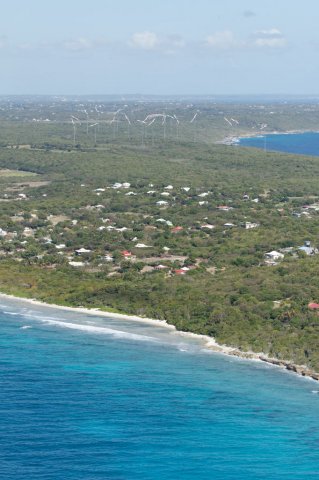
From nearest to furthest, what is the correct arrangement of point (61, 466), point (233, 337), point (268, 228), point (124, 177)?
point (61, 466) < point (233, 337) < point (268, 228) < point (124, 177)

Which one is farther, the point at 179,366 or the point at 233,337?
the point at 233,337

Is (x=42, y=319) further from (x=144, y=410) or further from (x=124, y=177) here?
(x=124, y=177)

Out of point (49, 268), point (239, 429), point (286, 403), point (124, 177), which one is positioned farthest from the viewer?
point (124, 177)

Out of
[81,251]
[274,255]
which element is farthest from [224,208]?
[274,255]

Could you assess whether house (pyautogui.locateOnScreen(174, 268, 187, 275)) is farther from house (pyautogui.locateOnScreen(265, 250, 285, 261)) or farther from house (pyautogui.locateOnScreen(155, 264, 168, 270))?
house (pyautogui.locateOnScreen(265, 250, 285, 261))

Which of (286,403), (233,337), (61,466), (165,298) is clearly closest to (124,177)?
(165,298)

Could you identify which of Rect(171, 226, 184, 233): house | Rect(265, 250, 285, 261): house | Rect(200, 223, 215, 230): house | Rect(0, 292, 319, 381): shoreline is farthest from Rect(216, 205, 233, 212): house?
Rect(0, 292, 319, 381): shoreline
